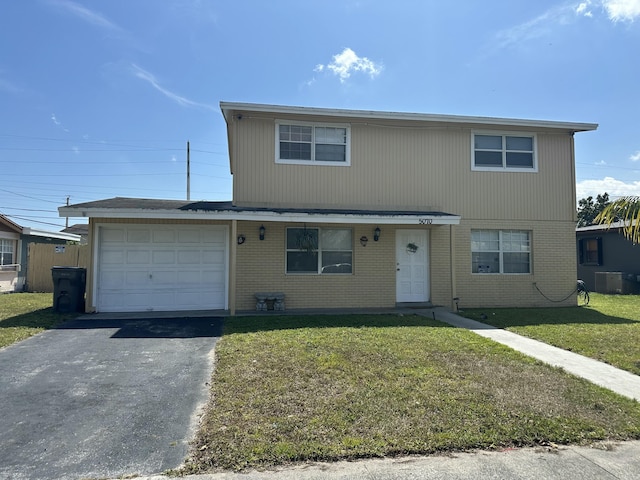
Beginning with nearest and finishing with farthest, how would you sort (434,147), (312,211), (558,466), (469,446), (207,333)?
(558,466) → (469,446) → (207,333) → (312,211) → (434,147)

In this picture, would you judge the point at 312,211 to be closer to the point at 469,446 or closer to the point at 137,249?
the point at 137,249

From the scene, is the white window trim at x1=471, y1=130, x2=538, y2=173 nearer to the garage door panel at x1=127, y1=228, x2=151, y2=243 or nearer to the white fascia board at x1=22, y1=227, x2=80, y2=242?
the garage door panel at x1=127, y1=228, x2=151, y2=243

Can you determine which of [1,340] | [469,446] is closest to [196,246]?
[1,340]

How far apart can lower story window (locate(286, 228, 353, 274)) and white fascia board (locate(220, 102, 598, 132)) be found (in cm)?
322

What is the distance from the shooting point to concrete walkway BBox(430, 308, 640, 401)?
510cm

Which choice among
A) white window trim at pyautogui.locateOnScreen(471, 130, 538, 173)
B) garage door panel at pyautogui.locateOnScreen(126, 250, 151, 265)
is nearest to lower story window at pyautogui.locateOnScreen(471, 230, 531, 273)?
white window trim at pyautogui.locateOnScreen(471, 130, 538, 173)

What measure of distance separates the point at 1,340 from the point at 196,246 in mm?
4734

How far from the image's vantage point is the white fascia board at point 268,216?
9.53m

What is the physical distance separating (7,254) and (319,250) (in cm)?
1503

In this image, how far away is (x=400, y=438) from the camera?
141 inches

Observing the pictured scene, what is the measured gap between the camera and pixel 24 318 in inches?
370

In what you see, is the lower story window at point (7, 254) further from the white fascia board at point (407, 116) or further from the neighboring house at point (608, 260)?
the neighboring house at point (608, 260)

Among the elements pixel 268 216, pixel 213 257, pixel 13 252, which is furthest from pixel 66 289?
pixel 13 252

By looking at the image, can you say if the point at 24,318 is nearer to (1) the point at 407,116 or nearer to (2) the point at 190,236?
(2) the point at 190,236
